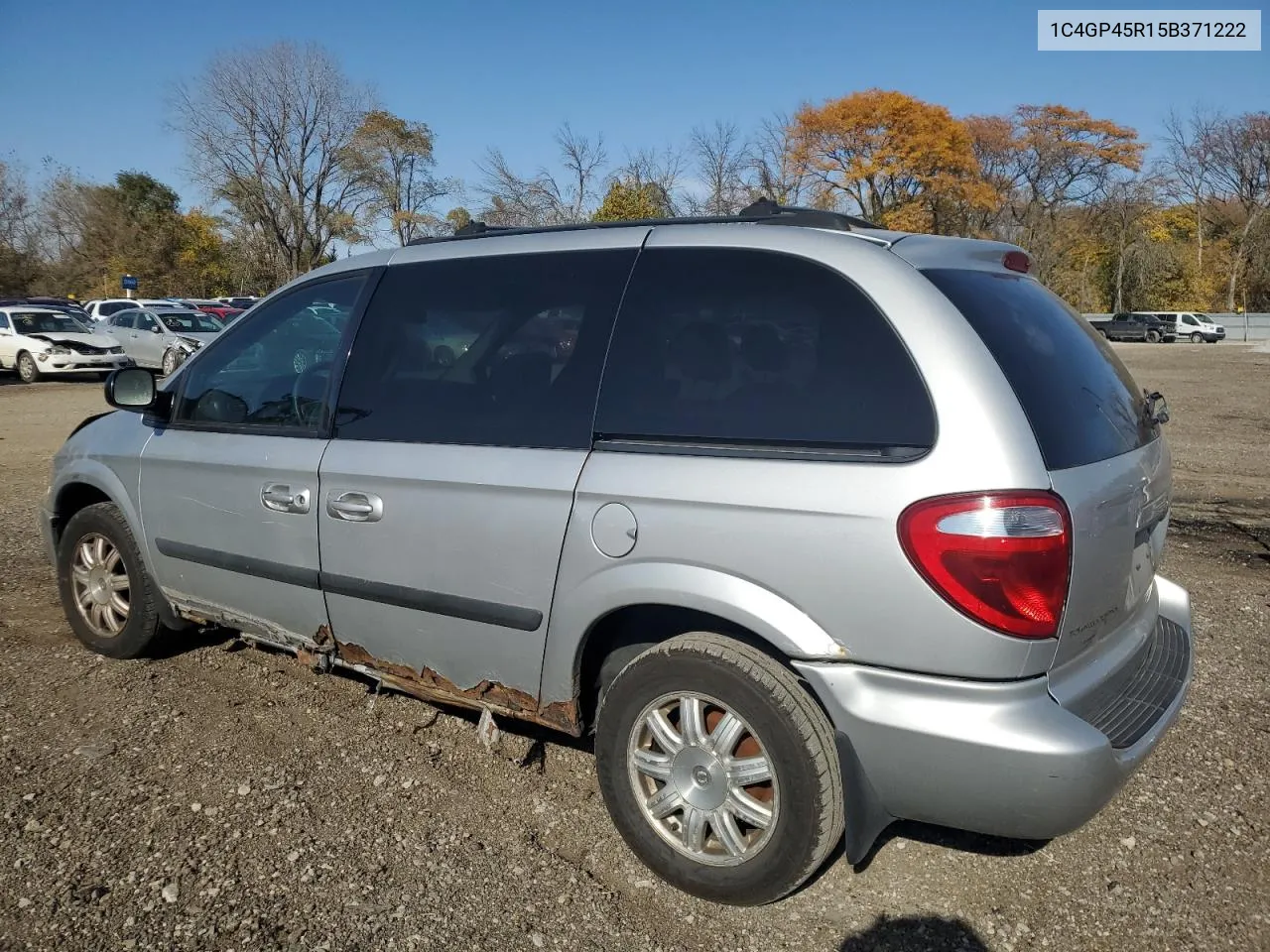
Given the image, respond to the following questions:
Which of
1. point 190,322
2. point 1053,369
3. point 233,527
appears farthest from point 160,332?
point 1053,369

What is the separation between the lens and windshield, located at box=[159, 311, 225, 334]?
21859mm

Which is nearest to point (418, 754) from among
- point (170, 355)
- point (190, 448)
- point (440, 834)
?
point (440, 834)

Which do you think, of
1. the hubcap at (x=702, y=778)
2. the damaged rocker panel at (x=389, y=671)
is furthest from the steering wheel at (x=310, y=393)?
the hubcap at (x=702, y=778)

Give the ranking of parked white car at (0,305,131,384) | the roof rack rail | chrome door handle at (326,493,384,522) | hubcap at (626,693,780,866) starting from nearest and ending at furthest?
hubcap at (626,693,780,866) < the roof rack rail < chrome door handle at (326,493,384,522) < parked white car at (0,305,131,384)

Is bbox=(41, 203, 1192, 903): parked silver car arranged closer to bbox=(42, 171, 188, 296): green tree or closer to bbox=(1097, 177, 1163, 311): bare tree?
bbox=(42, 171, 188, 296): green tree

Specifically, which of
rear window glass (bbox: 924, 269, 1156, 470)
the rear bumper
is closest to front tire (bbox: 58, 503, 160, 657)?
the rear bumper

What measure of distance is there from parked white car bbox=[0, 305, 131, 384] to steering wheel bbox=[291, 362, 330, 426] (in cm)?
1956

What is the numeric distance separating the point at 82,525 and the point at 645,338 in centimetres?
309

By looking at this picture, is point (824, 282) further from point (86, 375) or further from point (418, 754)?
point (86, 375)

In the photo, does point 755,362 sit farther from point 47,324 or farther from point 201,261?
point 201,261

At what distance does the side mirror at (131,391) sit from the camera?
3963 millimetres

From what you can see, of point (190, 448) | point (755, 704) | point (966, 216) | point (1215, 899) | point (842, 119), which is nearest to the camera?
point (755, 704)

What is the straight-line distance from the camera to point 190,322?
881 inches

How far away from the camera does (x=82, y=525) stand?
14.3ft
